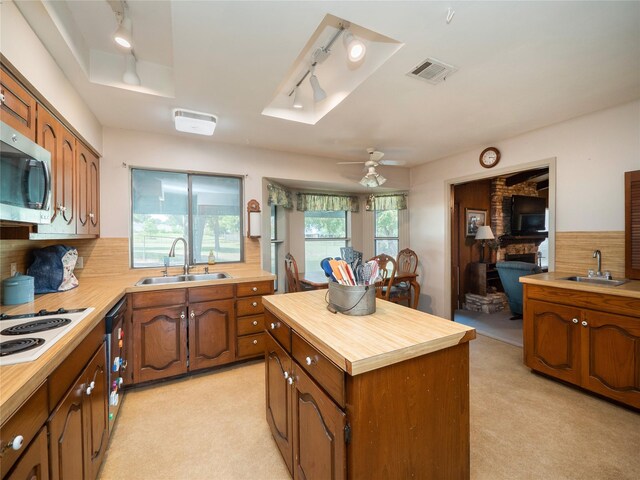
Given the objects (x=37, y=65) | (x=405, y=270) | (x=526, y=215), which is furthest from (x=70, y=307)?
(x=526, y=215)

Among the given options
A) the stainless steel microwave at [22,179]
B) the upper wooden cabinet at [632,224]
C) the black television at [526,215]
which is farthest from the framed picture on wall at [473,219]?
the stainless steel microwave at [22,179]

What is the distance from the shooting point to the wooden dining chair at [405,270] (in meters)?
3.97

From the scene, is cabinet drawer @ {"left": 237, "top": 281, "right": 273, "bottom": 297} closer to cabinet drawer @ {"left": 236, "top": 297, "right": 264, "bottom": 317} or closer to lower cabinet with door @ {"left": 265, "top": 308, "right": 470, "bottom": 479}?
cabinet drawer @ {"left": 236, "top": 297, "right": 264, "bottom": 317}

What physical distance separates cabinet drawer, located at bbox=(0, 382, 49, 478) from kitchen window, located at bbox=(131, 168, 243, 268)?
2293mm

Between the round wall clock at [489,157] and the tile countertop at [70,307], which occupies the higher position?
the round wall clock at [489,157]

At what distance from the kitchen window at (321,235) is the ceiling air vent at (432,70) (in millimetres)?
2975

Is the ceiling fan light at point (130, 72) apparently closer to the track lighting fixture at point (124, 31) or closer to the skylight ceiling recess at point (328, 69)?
the track lighting fixture at point (124, 31)

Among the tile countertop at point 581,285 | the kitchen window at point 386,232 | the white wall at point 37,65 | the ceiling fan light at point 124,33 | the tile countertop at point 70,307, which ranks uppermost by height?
the ceiling fan light at point 124,33

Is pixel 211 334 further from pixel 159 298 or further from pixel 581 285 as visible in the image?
pixel 581 285

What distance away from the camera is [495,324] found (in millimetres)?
4059

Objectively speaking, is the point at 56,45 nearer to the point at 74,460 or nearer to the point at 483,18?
the point at 74,460

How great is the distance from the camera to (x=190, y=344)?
8.45 feet

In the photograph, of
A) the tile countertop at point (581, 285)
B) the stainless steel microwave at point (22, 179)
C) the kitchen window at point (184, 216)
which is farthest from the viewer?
the kitchen window at point (184, 216)

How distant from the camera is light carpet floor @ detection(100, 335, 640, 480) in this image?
1589 millimetres
